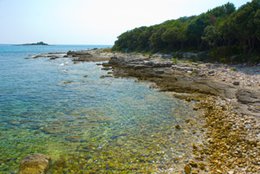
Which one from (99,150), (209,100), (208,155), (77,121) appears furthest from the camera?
(209,100)

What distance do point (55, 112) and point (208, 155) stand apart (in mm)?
13387

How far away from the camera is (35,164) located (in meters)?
9.74

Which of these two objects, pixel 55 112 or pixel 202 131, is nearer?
pixel 202 131

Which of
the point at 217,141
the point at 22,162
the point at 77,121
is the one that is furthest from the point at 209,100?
the point at 22,162

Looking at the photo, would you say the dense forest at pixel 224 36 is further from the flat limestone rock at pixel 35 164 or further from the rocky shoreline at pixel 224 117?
the flat limestone rock at pixel 35 164

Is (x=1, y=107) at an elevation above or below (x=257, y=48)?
below

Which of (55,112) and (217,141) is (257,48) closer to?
(217,141)

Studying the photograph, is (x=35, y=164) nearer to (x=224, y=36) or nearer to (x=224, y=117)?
(x=224, y=117)

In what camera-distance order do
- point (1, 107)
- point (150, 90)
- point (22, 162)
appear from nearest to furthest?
point (22, 162) < point (1, 107) < point (150, 90)

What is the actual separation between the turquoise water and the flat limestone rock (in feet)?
1.53

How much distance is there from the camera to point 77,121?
16.4 meters

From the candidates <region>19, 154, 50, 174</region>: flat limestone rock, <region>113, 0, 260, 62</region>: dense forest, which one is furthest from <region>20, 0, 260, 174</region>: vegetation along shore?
<region>19, 154, 50, 174</region>: flat limestone rock

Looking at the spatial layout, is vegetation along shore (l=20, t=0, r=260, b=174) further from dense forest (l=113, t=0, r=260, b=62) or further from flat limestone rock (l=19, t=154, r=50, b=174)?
flat limestone rock (l=19, t=154, r=50, b=174)

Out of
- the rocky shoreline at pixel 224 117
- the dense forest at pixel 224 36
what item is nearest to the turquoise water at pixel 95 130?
the rocky shoreline at pixel 224 117
